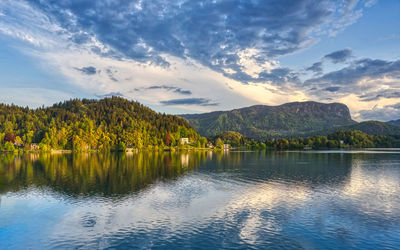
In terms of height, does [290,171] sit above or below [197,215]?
above

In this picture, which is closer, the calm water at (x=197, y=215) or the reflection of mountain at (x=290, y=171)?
the calm water at (x=197, y=215)

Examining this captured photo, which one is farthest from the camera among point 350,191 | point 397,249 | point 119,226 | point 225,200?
point 350,191

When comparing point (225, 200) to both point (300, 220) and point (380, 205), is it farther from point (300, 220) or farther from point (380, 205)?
point (380, 205)

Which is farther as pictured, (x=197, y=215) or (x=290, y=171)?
(x=290, y=171)

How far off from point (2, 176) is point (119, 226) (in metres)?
60.7

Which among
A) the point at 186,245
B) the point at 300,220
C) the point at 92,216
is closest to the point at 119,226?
the point at 92,216

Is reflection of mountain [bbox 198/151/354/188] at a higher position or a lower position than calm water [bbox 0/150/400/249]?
higher

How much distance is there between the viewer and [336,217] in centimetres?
3756

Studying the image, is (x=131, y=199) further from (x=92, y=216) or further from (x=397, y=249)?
(x=397, y=249)

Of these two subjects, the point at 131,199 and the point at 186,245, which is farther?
the point at 131,199

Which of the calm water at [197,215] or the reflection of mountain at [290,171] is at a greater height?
the reflection of mountain at [290,171]

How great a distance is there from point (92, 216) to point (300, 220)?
2833 centimetres

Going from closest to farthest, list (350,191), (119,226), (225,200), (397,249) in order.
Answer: (397,249) → (119,226) → (225,200) → (350,191)

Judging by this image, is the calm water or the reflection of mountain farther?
the reflection of mountain
